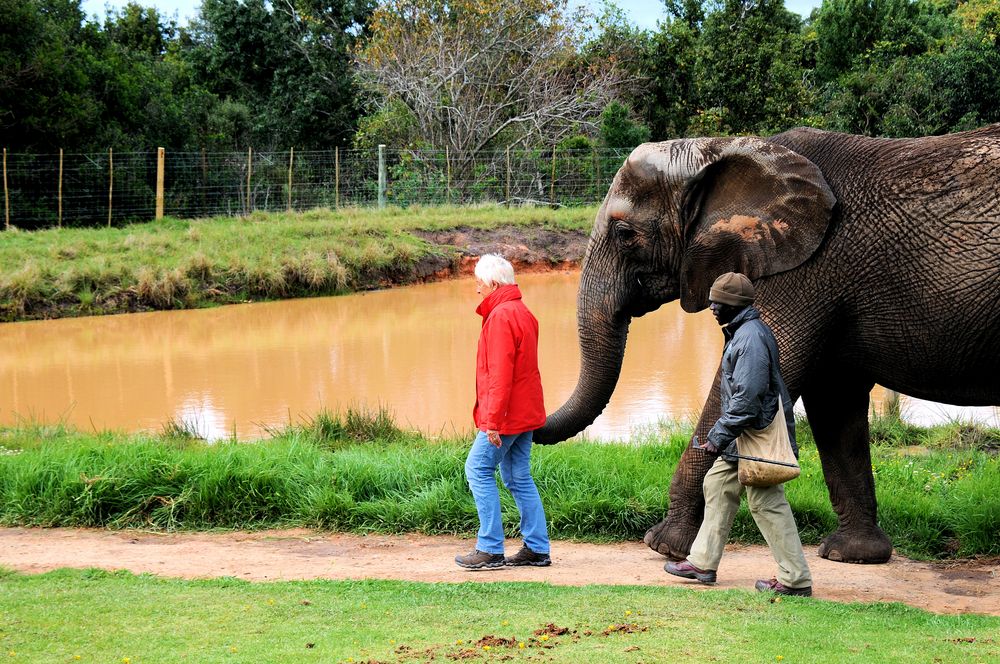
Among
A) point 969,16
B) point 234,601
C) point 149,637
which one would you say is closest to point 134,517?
point 234,601

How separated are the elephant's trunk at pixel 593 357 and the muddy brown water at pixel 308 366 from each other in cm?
410

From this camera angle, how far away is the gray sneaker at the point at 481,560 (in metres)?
7.17

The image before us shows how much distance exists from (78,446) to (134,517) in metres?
1.37

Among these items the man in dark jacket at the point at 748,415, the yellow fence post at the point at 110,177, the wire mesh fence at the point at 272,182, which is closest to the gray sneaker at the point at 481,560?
the man in dark jacket at the point at 748,415

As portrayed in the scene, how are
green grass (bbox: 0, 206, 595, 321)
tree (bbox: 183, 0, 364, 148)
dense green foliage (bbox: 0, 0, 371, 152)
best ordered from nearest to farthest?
green grass (bbox: 0, 206, 595, 321) < dense green foliage (bbox: 0, 0, 371, 152) < tree (bbox: 183, 0, 364, 148)

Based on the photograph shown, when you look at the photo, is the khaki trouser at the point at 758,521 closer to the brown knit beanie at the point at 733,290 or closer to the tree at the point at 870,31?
the brown knit beanie at the point at 733,290

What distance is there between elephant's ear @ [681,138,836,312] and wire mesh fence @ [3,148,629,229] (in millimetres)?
21130

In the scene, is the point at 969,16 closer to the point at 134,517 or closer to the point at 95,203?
the point at 95,203

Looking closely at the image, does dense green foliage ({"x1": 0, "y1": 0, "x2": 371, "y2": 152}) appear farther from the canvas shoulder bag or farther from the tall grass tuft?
the canvas shoulder bag

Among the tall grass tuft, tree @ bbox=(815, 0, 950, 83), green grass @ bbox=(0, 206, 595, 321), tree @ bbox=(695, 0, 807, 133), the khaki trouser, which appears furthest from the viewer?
tree @ bbox=(815, 0, 950, 83)

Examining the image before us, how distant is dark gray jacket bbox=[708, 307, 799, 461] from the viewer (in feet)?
19.6

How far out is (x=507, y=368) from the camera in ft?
22.5

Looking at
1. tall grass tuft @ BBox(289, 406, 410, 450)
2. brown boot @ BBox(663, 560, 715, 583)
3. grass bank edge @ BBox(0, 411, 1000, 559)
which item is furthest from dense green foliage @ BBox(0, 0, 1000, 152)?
brown boot @ BBox(663, 560, 715, 583)

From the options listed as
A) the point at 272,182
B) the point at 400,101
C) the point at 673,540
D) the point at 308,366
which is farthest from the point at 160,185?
the point at 673,540
